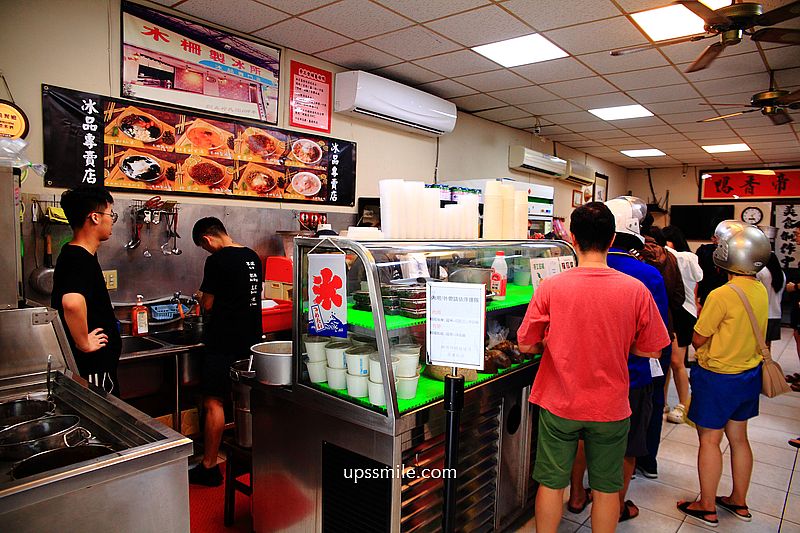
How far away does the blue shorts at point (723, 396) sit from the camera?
2.92 m

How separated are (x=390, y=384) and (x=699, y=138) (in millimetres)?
8018

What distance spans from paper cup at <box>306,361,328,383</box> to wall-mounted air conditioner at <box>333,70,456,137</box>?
3.09 metres

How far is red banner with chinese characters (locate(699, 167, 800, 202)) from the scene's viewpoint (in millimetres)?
10273

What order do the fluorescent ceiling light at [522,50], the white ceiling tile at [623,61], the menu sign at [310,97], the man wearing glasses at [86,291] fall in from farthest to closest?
1. the menu sign at [310,97]
2. the white ceiling tile at [623,61]
3. the fluorescent ceiling light at [522,50]
4. the man wearing glasses at [86,291]

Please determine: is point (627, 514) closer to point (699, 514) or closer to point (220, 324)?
point (699, 514)

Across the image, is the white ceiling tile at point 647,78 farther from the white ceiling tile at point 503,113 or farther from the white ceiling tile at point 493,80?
the white ceiling tile at point 503,113

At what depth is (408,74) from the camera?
5188mm

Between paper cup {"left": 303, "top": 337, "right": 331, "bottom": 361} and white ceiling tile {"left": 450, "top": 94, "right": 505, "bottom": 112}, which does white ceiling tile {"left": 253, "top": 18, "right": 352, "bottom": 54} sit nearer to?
white ceiling tile {"left": 450, "top": 94, "right": 505, "bottom": 112}

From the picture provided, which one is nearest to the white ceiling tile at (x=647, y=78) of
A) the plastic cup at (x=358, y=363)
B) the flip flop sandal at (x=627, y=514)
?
the flip flop sandal at (x=627, y=514)

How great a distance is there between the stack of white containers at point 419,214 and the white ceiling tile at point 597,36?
1.86 meters

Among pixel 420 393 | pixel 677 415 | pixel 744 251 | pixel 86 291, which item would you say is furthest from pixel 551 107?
pixel 86 291

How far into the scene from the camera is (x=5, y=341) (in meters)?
2.04

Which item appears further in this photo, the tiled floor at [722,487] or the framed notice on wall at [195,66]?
the framed notice on wall at [195,66]

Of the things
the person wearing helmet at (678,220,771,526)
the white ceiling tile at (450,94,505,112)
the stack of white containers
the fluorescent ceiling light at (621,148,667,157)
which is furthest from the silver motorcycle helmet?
the fluorescent ceiling light at (621,148,667,157)
